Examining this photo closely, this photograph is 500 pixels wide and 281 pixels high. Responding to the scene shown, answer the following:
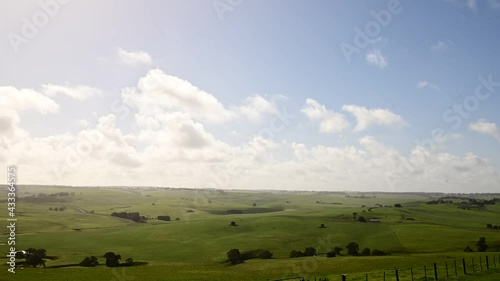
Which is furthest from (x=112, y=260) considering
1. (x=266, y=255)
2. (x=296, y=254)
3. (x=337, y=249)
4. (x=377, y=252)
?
(x=377, y=252)

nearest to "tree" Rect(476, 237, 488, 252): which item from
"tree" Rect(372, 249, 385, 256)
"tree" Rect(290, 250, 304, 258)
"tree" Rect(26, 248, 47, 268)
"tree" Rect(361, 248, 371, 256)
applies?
"tree" Rect(372, 249, 385, 256)

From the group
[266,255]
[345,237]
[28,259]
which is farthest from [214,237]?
[28,259]

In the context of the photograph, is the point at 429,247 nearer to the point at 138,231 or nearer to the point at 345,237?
the point at 345,237

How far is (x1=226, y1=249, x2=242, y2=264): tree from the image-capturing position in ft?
338

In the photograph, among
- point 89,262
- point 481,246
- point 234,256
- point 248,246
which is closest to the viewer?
point 89,262

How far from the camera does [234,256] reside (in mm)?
104812

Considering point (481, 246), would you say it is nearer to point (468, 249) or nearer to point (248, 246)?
point (468, 249)

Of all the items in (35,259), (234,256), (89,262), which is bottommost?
(89,262)

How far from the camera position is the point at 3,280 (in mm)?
74188

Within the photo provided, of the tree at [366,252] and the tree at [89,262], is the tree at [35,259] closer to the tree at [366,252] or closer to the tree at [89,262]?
the tree at [89,262]

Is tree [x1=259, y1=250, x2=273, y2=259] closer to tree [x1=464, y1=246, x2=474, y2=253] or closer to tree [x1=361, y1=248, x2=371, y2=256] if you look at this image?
tree [x1=361, y1=248, x2=371, y2=256]

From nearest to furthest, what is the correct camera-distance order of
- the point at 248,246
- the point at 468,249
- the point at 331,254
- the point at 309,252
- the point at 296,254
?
the point at 468,249 → the point at 331,254 → the point at 296,254 → the point at 309,252 → the point at 248,246

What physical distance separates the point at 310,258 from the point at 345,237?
1438 inches

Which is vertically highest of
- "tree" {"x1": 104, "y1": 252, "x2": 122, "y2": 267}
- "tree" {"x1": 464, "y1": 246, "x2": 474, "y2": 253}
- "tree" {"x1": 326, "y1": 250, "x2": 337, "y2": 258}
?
"tree" {"x1": 464, "y1": 246, "x2": 474, "y2": 253}
